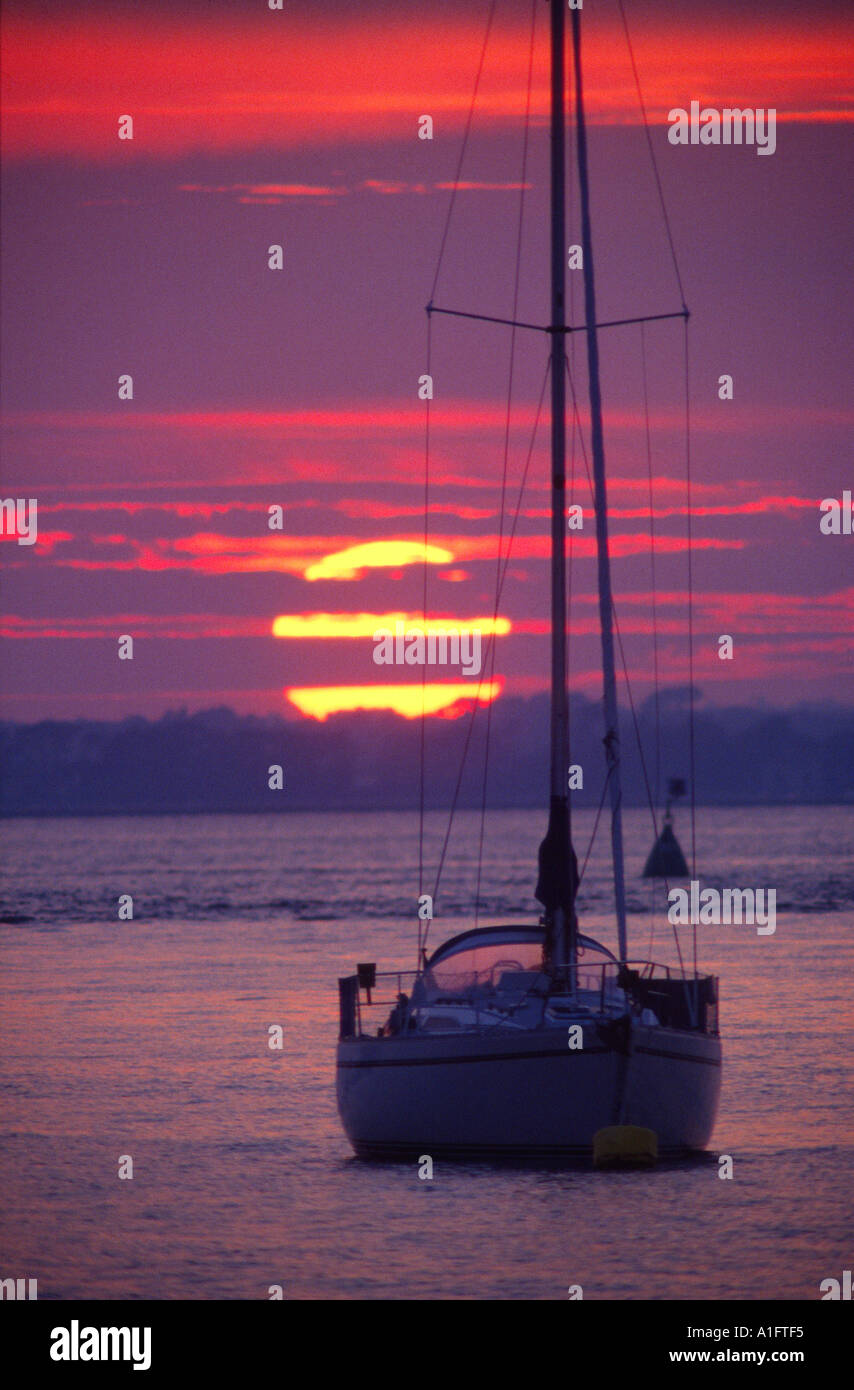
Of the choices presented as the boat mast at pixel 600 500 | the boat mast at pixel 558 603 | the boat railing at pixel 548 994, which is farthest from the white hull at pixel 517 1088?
the boat mast at pixel 600 500

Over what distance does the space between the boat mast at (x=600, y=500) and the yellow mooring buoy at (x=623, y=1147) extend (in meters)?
4.36

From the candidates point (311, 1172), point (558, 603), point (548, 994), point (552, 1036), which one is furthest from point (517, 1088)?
point (558, 603)

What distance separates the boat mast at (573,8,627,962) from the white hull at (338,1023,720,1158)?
3.98 metres

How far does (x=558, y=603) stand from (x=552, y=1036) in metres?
6.07

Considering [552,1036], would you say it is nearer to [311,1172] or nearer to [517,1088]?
[517,1088]

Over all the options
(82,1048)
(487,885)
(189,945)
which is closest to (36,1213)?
(82,1048)

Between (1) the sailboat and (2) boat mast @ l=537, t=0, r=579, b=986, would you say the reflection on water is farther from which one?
(2) boat mast @ l=537, t=0, r=579, b=986

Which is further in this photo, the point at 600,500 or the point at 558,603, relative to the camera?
the point at 600,500

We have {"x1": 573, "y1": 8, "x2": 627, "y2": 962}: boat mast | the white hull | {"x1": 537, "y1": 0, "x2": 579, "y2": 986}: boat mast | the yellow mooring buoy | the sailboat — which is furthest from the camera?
{"x1": 573, "y1": 8, "x2": 627, "y2": 962}: boat mast

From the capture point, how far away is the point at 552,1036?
2397 centimetres

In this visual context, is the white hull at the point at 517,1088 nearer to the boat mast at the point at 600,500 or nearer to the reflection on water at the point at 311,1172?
the reflection on water at the point at 311,1172

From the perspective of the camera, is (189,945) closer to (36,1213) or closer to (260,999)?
(260,999)

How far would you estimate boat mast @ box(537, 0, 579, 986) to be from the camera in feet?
87.5

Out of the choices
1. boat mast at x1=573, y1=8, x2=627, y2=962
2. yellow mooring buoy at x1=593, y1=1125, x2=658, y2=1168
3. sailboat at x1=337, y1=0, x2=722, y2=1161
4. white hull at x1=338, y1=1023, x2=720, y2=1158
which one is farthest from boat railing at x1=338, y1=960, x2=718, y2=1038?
boat mast at x1=573, y1=8, x2=627, y2=962
